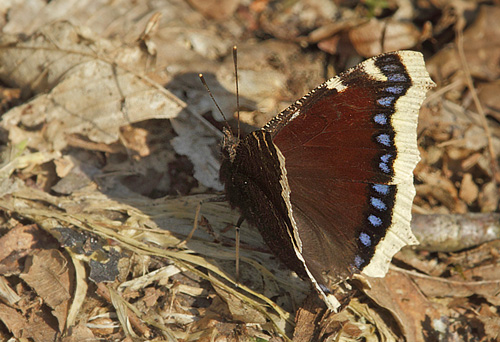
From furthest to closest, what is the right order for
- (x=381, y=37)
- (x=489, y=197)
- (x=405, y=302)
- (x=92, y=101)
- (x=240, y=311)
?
(x=381, y=37)
(x=489, y=197)
(x=92, y=101)
(x=405, y=302)
(x=240, y=311)

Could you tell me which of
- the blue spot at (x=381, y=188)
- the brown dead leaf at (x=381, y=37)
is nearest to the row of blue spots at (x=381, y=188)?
the blue spot at (x=381, y=188)

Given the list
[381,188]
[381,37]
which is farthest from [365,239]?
[381,37]

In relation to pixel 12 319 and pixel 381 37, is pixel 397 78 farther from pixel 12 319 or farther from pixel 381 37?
pixel 12 319

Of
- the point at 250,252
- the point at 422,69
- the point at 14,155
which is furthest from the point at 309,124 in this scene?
the point at 14,155

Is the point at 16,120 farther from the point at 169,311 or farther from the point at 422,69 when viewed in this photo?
the point at 422,69

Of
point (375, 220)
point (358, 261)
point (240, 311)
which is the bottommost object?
point (240, 311)

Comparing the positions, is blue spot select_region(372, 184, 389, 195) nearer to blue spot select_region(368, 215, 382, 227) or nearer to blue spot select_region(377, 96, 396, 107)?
blue spot select_region(368, 215, 382, 227)
